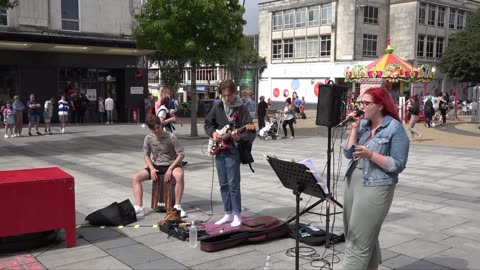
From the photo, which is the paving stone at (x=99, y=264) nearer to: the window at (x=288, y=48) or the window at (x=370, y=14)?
the window at (x=370, y=14)

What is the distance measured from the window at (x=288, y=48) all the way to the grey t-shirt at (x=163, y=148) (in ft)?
166

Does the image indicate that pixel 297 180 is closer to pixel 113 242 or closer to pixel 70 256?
pixel 113 242

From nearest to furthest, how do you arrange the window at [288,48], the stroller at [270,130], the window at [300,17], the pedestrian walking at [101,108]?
the stroller at [270,130]
the pedestrian walking at [101,108]
the window at [300,17]
the window at [288,48]

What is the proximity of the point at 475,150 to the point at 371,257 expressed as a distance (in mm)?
12963

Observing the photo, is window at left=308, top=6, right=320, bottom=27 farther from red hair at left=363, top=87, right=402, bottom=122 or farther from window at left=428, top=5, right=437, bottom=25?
red hair at left=363, top=87, right=402, bottom=122

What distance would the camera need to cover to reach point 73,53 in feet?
78.1

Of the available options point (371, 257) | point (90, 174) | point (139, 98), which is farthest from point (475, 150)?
point (139, 98)

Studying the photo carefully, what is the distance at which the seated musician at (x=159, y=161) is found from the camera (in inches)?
256

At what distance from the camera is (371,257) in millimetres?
3826

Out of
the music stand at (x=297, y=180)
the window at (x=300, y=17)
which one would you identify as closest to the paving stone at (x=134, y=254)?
the music stand at (x=297, y=180)

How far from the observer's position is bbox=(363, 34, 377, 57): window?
5071 centimetres

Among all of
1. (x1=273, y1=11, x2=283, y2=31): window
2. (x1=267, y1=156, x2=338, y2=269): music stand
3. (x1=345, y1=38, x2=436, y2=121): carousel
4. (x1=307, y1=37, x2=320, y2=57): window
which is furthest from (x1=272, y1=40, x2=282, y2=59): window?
(x1=267, y1=156, x2=338, y2=269): music stand

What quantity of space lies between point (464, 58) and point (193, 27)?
36484 mm

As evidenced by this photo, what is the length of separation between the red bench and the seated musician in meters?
1.50
